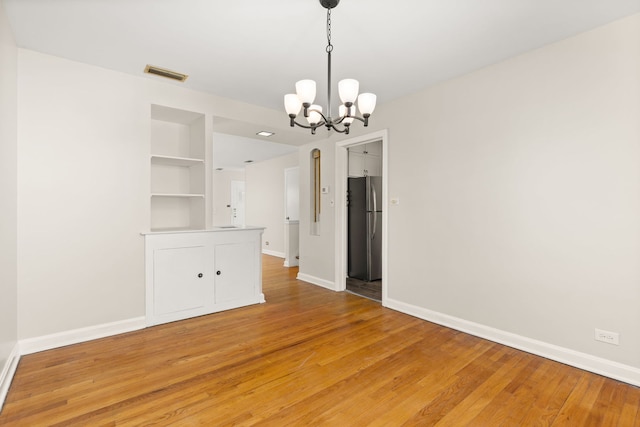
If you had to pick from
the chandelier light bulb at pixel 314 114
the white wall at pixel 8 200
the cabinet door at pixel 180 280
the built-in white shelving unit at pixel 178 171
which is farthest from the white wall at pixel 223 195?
the chandelier light bulb at pixel 314 114

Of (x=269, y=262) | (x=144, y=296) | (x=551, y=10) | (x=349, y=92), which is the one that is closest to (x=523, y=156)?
(x=551, y=10)

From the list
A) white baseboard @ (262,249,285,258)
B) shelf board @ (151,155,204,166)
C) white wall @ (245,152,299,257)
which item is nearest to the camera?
shelf board @ (151,155,204,166)

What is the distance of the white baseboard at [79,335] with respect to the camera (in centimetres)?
259

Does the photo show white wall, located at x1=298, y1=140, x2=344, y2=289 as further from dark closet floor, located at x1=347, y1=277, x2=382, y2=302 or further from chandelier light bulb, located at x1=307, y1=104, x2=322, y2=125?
chandelier light bulb, located at x1=307, y1=104, x2=322, y2=125

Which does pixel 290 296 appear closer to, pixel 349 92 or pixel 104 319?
pixel 104 319

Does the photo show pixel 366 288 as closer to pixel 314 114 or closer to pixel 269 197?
pixel 314 114

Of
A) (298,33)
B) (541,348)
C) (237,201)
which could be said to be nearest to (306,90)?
(298,33)

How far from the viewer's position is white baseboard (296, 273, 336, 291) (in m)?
4.58

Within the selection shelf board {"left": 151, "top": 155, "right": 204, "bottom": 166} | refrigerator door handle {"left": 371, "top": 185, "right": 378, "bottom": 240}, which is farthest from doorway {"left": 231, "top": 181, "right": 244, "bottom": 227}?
shelf board {"left": 151, "top": 155, "right": 204, "bottom": 166}

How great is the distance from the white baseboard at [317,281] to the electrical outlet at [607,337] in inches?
113

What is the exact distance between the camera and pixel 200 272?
11.4 ft

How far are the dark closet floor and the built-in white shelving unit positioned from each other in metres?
2.32

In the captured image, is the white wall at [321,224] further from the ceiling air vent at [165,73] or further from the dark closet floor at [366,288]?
the ceiling air vent at [165,73]

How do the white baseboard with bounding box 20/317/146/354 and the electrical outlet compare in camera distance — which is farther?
the white baseboard with bounding box 20/317/146/354
